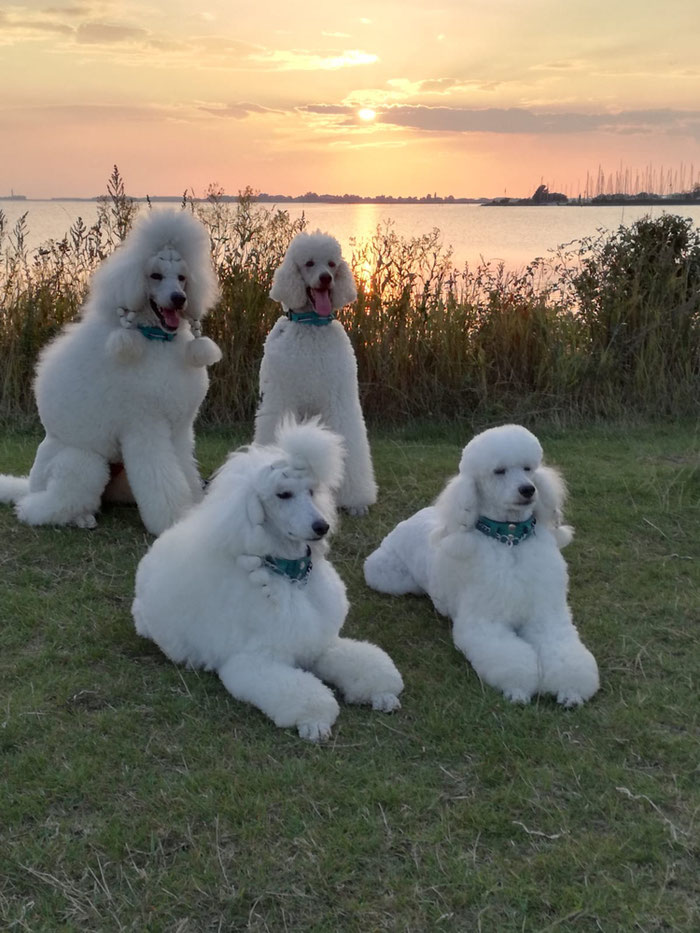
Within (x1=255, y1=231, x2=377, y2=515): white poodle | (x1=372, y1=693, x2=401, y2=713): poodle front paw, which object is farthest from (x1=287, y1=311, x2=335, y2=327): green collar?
(x1=372, y1=693, x2=401, y2=713): poodle front paw

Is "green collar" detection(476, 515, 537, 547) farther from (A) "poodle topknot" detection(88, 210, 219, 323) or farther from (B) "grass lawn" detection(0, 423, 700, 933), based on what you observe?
(A) "poodle topknot" detection(88, 210, 219, 323)

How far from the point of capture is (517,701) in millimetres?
3137

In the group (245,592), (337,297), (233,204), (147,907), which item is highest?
(233,204)

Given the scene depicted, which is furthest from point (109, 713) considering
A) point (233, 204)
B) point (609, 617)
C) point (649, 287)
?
point (649, 287)

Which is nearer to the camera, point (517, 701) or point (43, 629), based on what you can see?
point (517, 701)

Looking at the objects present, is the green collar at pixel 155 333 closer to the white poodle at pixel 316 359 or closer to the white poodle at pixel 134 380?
the white poodle at pixel 134 380

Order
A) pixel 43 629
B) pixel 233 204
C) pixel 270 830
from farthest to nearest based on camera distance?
pixel 233 204 < pixel 43 629 < pixel 270 830

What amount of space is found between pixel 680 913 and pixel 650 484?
147 inches

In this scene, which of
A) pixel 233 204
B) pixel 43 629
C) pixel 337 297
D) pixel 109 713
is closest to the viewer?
pixel 109 713

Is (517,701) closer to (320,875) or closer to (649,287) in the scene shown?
(320,875)

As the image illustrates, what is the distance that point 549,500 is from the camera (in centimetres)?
346

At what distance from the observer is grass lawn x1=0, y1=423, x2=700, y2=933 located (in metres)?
2.22

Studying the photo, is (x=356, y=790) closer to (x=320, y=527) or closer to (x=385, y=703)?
(x=385, y=703)

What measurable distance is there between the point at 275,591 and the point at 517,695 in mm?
918
